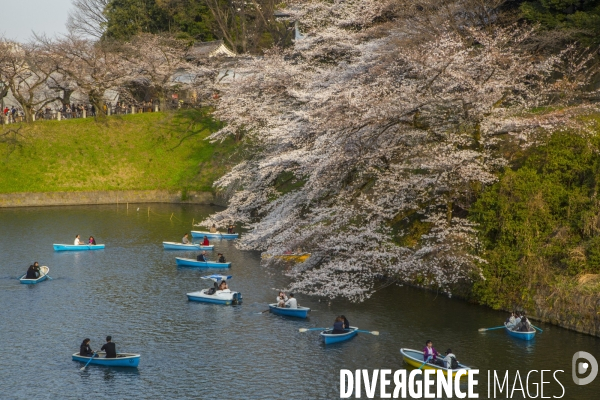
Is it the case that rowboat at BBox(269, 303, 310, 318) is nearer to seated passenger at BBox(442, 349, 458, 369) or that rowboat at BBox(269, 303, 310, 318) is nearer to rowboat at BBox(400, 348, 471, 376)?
rowboat at BBox(400, 348, 471, 376)

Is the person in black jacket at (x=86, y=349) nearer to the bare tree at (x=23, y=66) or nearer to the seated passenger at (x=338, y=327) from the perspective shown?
the seated passenger at (x=338, y=327)

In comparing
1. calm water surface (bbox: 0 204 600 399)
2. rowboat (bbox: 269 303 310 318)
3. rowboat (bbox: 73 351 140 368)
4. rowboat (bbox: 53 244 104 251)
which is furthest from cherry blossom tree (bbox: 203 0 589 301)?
rowboat (bbox: 53 244 104 251)

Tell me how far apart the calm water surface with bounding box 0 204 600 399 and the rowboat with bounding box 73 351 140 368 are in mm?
221

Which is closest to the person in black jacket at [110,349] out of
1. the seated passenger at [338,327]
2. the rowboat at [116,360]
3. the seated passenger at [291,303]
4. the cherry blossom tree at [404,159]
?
the rowboat at [116,360]

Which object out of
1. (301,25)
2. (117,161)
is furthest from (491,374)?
(117,161)

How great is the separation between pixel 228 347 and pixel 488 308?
1120cm

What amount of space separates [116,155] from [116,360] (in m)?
42.9

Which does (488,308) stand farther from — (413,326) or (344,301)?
(344,301)

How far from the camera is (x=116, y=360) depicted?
22188mm

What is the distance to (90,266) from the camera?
36.4 metres

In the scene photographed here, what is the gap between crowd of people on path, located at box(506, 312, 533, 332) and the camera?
24359 millimetres

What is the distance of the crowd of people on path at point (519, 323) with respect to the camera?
24359 millimetres

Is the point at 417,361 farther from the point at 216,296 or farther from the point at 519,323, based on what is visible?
the point at 216,296

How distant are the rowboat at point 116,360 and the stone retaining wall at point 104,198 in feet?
114
